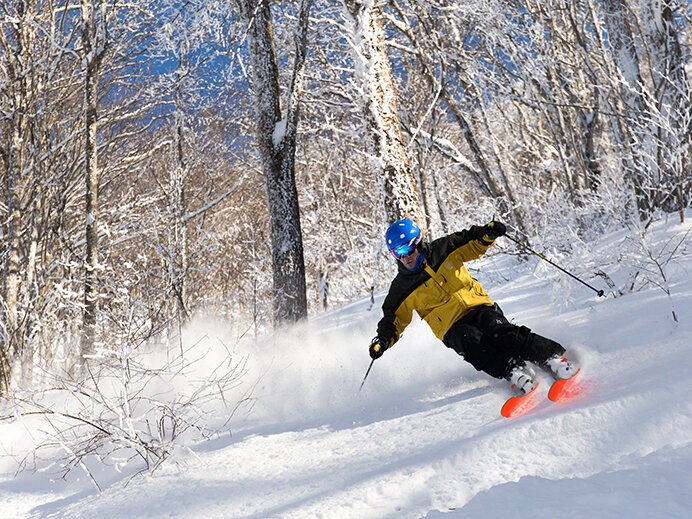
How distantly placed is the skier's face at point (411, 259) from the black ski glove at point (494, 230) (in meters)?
0.50

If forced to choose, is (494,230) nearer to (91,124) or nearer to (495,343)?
(495,343)

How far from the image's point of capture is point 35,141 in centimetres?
756

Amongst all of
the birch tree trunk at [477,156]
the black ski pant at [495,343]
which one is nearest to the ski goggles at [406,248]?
the black ski pant at [495,343]

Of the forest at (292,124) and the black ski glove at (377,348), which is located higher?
the forest at (292,124)

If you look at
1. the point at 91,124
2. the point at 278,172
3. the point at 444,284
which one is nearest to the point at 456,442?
the point at 444,284

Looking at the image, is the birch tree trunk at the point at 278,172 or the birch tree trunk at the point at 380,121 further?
the birch tree trunk at the point at 278,172

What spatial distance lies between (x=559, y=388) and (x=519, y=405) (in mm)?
255

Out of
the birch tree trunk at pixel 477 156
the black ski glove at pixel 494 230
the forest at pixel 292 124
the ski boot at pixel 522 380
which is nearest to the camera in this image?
the ski boot at pixel 522 380

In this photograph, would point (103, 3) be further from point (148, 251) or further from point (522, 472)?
point (148, 251)

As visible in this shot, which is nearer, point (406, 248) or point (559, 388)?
point (559, 388)

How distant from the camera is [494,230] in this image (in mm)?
3287

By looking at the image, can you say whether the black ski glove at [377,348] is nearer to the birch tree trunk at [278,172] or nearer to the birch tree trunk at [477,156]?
the birch tree trunk at [278,172]

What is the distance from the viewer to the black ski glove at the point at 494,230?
3.26 meters

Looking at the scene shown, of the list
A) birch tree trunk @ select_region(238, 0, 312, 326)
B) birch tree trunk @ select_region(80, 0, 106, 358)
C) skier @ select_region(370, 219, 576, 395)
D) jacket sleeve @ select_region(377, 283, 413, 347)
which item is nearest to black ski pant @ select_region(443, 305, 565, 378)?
skier @ select_region(370, 219, 576, 395)
